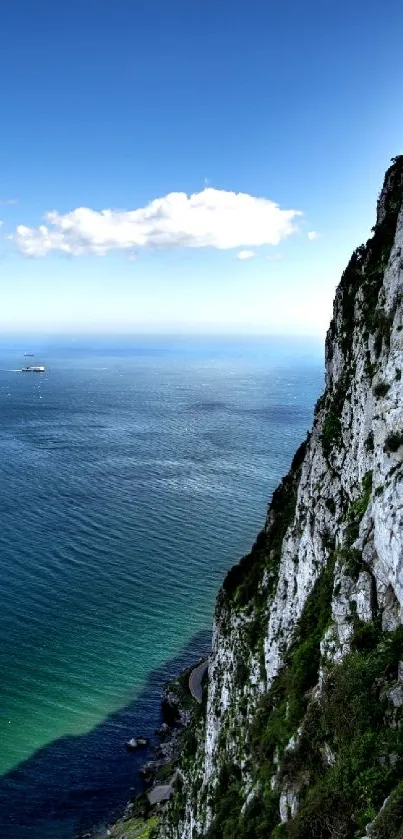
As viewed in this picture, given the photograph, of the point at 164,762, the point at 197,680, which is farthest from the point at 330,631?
the point at 197,680

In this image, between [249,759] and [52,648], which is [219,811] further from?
[52,648]

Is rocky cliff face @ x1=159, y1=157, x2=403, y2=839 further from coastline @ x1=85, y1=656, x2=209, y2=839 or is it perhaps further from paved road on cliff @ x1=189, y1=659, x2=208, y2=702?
paved road on cliff @ x1=189, y1=659, x2=208, y2=702

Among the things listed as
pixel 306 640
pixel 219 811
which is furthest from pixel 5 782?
pixel 306 640

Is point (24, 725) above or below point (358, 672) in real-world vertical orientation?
below

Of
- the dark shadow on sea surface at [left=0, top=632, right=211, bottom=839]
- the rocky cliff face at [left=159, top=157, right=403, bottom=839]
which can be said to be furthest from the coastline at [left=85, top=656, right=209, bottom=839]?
the rocky cliff face at [left=159, top=157, right=403, bottom=839]

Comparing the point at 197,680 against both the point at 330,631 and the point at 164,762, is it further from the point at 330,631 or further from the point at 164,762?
the point at 330,631
